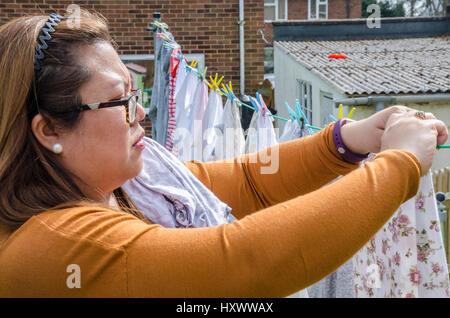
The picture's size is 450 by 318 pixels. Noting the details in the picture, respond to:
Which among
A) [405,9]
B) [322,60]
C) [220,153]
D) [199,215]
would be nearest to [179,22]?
[322,60]

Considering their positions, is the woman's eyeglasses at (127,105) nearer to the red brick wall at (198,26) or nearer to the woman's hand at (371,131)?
the woman's hand at (371,131)

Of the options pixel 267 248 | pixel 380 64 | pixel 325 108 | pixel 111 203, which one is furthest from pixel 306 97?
pixel 267 248

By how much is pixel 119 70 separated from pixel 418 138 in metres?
0.67

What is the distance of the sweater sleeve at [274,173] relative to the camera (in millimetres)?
1467

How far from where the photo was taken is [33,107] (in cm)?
108

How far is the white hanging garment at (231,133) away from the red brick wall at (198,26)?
208 inches

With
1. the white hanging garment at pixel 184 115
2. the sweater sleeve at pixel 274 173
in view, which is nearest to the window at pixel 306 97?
the white hanging garment at pixel 184 115

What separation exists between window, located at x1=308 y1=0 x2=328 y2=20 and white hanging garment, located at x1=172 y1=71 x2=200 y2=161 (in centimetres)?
2371

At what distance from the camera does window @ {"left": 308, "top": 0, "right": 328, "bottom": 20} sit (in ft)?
86.5

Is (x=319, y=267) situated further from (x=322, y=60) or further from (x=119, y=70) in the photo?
(x=322, y=60)

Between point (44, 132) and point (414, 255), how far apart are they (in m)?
1.01

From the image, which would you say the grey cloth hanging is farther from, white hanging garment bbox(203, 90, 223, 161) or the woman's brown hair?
white hanging garment bbox(203, 90, 223, 161)

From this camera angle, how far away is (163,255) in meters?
0.90

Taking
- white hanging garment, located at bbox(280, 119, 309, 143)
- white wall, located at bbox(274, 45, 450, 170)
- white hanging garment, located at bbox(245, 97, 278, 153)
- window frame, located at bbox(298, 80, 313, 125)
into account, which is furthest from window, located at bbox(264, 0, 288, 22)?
white hanging garment, located at bbox(280, 119, 309, 143)
